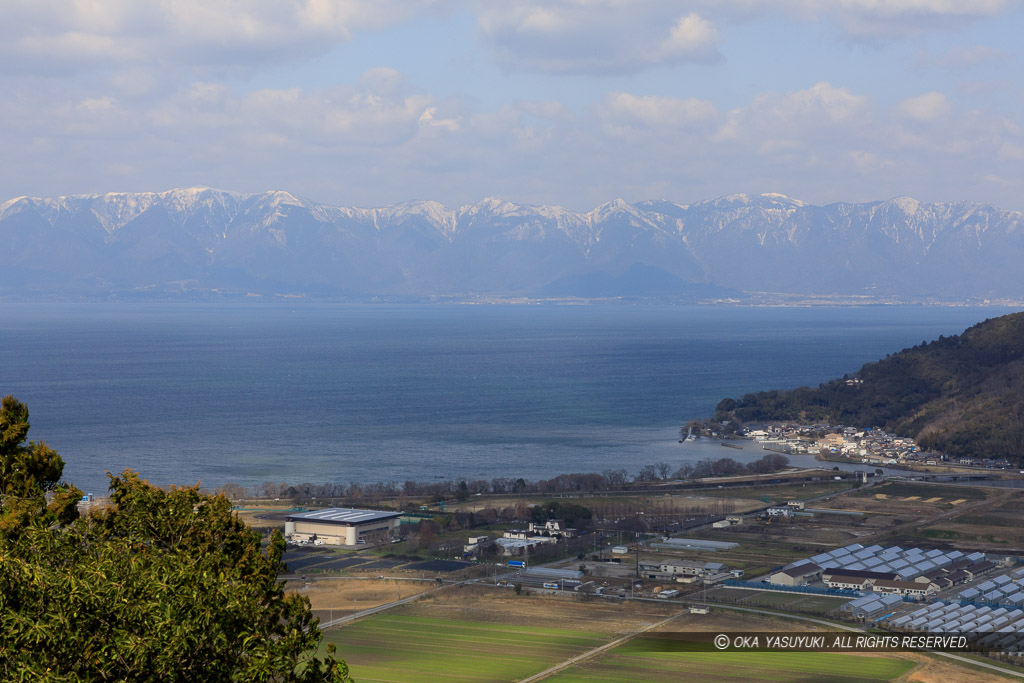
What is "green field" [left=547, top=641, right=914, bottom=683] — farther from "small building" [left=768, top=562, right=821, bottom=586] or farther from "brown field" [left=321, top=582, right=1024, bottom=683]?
"small building" [left=768, top=562, right=821, bottom=586]

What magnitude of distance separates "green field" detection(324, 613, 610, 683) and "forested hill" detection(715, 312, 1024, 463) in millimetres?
52417

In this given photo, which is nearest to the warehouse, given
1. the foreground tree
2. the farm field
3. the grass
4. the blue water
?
the farm field

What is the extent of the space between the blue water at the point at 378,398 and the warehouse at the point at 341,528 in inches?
578

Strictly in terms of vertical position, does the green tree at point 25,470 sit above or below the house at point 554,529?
above

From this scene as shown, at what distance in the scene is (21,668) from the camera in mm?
7930

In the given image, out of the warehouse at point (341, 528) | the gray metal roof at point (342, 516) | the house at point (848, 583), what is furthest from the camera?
the gray metal roof at point (342, 516)

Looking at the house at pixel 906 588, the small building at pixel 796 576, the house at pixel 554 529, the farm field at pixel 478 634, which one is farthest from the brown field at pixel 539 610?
the house at pixel 554 529

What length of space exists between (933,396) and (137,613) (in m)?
89.2

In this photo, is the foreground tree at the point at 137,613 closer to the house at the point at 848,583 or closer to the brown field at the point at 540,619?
the brown field at the point at 540,619

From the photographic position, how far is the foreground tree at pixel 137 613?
8070mm

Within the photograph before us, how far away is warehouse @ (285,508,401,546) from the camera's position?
42.9 metres

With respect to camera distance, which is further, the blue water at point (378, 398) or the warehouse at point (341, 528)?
the blue water at point (378, 398)

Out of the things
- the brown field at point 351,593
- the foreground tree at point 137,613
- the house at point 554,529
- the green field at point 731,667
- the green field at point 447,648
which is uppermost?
the foreground tree at point 137,613

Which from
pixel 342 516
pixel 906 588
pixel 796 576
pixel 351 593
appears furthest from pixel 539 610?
pixel 342 516
